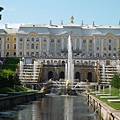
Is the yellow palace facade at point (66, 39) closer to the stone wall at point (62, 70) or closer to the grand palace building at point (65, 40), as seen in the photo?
the grand palace building at point (65, 40)

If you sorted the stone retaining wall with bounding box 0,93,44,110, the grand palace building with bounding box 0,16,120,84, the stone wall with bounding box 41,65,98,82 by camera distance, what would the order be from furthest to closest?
the grand palace building with bounding box 0,16,120,84 → the stone wall with bounding box 41,65,98,82 → the stone retaining wall with bounding box 0,93,44,110

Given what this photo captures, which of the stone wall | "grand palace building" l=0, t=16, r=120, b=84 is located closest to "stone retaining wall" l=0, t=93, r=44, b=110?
the stone wall

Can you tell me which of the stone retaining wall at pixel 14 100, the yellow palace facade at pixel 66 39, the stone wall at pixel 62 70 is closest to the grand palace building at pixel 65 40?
the yellow palace facade at pixel 66 39

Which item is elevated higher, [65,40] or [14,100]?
[65,40]

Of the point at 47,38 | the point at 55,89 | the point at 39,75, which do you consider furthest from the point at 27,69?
the point at 47,38

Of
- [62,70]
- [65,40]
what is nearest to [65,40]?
[65,40]

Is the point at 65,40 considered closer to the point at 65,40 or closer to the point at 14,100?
the point at 65,40

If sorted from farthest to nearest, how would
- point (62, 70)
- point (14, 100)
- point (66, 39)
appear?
point (66, 39) < point (62, 70) < point (14, 100)

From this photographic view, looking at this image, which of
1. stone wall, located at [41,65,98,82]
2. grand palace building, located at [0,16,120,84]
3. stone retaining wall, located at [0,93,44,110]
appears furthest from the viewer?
grand palace building, located at [0,16,120,84]

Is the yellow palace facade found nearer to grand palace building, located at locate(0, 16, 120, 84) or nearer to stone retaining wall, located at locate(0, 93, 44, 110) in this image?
grand palace building, located at locate(0, 16, 120, 84)

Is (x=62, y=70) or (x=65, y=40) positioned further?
(x=65, y=40)

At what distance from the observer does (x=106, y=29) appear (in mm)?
96250

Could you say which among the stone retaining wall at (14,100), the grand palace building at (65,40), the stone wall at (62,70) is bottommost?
the stone retaining wall at (14,100)

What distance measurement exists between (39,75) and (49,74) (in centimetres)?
838
